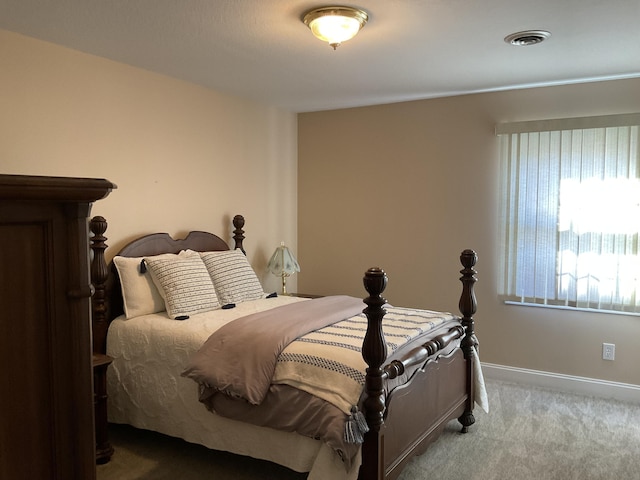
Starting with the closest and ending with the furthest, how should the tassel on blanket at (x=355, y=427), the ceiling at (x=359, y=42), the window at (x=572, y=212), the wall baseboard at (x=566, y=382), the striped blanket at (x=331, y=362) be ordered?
the tassel on blanket at (x=355, y=427)
the striped blanket at (x=331, y=362)
the ceiling at (x=359, y=42)
the window at (x=572, y=212)
the wall baseboard at (x=566, y=382)

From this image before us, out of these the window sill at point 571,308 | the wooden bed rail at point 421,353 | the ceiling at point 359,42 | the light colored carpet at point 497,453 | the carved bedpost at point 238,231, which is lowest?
the light colored carpet at point 497,453

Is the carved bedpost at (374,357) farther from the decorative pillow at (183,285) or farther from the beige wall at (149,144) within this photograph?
the beige wall at (149,144)

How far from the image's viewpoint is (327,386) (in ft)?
7.63

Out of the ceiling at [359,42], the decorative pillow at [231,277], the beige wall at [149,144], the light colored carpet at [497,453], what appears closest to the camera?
the ceiling at [359,42]

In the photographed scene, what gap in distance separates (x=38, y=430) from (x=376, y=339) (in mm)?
1472

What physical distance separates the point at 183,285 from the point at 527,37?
244 cm

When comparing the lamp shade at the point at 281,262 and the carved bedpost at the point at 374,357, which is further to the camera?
the lamp shade at the point at 281,262

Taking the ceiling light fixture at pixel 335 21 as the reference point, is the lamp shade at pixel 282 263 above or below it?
below

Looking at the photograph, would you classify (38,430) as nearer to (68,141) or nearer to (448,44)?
(68,141)

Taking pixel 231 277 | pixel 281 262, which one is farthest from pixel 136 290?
pixel 281 262

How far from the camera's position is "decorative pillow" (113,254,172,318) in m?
3.28

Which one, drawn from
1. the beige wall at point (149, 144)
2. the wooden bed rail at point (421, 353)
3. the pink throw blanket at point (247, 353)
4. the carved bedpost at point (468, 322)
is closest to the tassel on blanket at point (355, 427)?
the wooden bed rail at point (421, 353)

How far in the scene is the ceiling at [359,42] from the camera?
2455mm

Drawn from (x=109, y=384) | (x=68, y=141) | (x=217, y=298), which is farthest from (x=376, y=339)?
(x=68, y=141)
